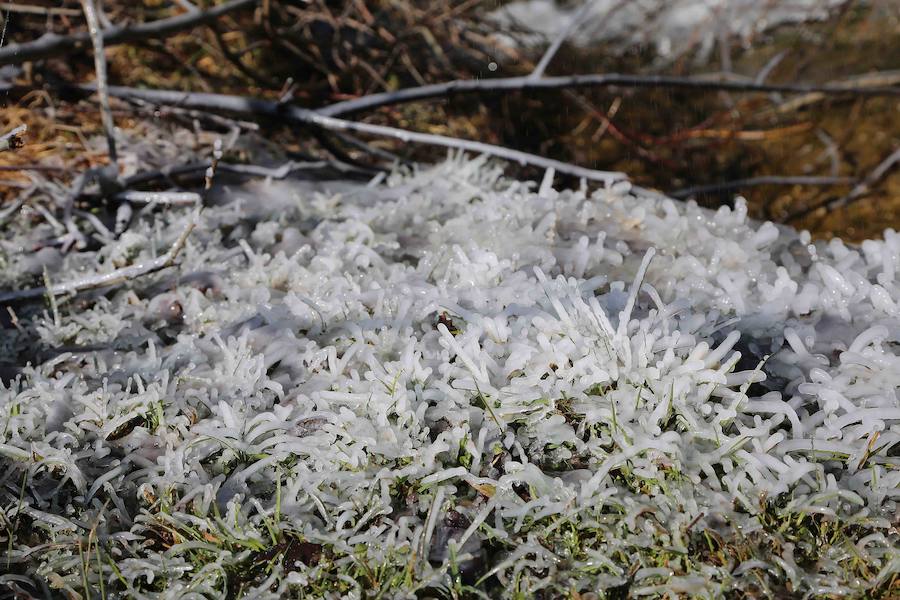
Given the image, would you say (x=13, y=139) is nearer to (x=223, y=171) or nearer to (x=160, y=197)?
(x=160, y=197)

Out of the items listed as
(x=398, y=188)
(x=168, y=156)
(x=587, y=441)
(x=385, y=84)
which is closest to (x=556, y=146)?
(x=385, y=84)

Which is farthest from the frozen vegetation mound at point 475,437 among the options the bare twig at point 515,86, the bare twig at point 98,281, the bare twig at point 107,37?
the bare twig at point 515,86

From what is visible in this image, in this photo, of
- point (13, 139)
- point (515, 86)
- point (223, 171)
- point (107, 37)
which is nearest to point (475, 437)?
point (13, 139)

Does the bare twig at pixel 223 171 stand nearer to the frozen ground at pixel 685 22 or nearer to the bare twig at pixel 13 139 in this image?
the bare twig at pixel 13 139

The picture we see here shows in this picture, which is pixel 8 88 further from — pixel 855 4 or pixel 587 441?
pixel 855 4

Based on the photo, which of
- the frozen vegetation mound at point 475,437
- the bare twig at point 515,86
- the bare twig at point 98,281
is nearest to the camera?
the frozen vegetation mound at point 475,437

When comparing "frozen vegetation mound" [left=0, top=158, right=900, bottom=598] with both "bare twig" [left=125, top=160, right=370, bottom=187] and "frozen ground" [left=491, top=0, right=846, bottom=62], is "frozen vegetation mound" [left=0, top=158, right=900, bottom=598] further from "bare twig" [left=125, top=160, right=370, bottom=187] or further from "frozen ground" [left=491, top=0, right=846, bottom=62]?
"frozen ground" [left=491, top=0, right=846, bottom=62]
